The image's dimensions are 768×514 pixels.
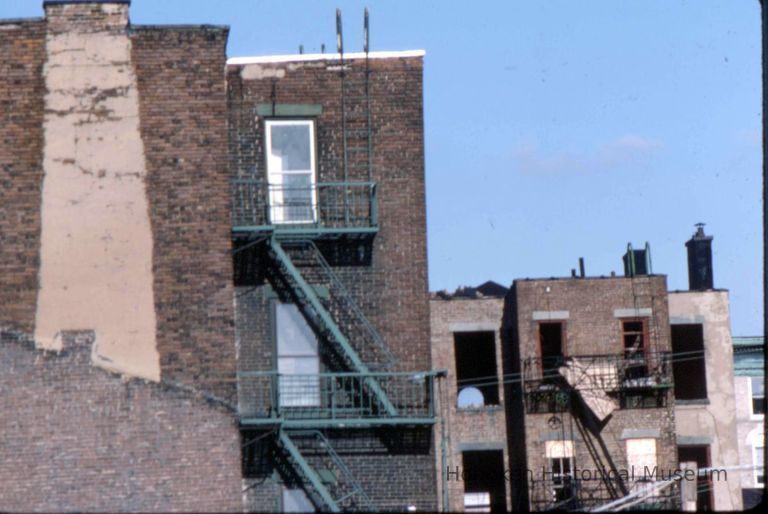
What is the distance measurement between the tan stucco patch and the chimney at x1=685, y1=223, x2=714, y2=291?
2542cm

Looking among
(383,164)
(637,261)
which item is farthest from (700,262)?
(383,164)

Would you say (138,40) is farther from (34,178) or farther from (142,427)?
(142,427)

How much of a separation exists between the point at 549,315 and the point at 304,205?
15.8 meters

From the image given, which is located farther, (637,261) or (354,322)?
(637,261)

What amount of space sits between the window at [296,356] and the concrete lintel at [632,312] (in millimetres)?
16456

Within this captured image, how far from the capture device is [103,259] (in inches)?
1059

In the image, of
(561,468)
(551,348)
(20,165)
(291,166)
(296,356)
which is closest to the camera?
(20,165)

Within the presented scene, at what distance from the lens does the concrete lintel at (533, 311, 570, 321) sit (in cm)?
4284

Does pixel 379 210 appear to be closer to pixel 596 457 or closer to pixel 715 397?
pixel 596 457

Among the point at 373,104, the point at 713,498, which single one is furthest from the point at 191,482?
the point at 713,498

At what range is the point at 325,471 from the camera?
91.0ft

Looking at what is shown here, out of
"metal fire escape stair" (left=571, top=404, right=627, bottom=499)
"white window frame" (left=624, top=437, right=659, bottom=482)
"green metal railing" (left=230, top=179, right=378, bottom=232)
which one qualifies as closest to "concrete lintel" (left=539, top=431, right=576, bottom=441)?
"metal fire escape stair" (left=571, top=404, right=627, bottom=499)

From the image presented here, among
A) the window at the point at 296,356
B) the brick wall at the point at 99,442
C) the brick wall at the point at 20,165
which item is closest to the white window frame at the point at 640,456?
the window at the point at 296,356

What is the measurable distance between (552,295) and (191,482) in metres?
18.4
